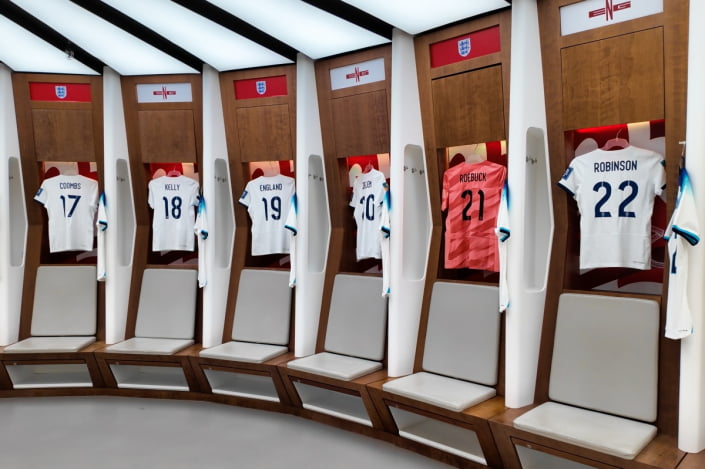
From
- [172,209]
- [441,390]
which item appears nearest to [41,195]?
[172,209]

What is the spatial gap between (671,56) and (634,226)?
869mm

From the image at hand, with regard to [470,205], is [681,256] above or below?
below

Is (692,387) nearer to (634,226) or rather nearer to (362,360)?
(634,226)

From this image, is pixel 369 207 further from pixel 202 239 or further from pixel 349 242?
pixel 202 239

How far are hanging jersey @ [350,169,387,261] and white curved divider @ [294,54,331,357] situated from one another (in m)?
0.32

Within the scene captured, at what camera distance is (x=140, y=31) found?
4.26 meters

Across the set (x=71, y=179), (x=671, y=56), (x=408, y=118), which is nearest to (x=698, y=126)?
(x=671, y=56)

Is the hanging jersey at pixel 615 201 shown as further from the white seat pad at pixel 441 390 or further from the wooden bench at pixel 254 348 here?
the wooden bench at pixel 254 348

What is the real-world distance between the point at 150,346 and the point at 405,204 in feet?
8.09

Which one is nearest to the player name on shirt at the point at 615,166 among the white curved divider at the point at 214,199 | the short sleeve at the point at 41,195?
the white curved divider at the point at 214,199

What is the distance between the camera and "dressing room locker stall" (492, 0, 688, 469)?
9.40 ft

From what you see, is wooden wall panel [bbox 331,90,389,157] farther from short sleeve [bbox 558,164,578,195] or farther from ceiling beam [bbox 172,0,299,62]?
short sleeve [bbox 558,164,578,195]

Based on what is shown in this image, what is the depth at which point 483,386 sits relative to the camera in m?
3.56

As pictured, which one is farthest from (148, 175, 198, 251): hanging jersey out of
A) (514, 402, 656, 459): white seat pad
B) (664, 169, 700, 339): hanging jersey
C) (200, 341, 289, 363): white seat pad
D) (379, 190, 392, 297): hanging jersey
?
(664, 169, 700, 339): hanging jersey
